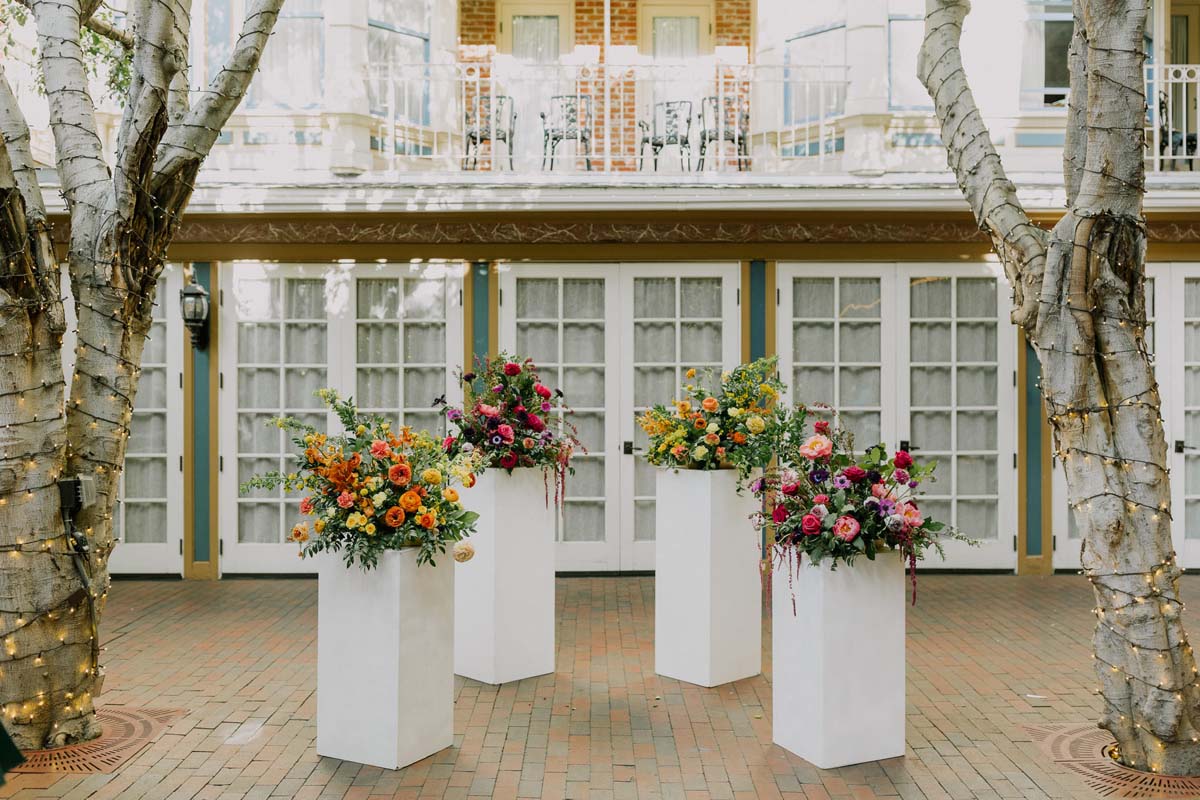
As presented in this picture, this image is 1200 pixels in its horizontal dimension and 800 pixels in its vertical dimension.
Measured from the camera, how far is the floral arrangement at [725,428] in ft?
18.5

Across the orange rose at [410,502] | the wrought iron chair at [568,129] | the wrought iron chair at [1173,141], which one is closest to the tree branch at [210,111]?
the orange rose at [410,502]

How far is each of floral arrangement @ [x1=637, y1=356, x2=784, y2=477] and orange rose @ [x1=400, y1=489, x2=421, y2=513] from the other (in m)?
1.93

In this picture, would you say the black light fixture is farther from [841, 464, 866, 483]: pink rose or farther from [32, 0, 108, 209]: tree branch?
[841, 464, 866, 483]: pink rose

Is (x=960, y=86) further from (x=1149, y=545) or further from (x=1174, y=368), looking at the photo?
(x=1174, y=368)

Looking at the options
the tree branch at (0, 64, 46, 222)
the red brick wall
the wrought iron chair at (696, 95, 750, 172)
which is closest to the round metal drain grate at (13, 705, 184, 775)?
the tree branch at (0, 64, 46, 222)

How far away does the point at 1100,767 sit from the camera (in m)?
4.31

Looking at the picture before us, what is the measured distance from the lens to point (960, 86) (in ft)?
15.4

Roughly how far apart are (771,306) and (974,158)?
157 inches

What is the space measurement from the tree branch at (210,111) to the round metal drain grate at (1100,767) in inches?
194

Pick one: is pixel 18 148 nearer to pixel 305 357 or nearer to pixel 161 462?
pixel 305 357

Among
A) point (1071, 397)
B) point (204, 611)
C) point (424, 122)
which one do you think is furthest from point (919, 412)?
point (204, 611)

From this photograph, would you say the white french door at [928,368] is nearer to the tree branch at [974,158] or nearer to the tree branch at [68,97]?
the tree branch at [974,158]

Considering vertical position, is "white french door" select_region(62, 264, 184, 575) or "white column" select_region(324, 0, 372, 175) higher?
"white column" select_region(324, 0, 372, 175)

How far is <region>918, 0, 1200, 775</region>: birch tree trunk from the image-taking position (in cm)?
412
